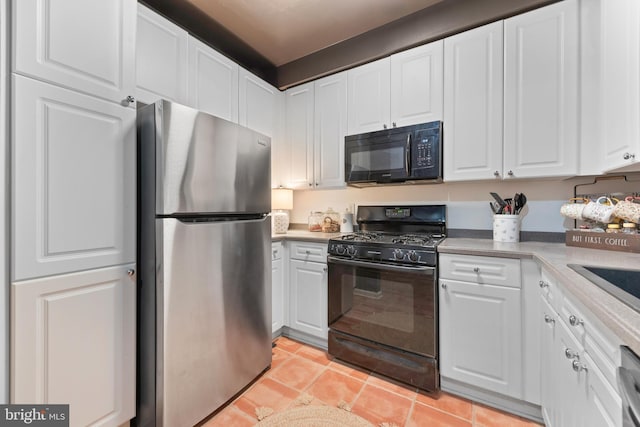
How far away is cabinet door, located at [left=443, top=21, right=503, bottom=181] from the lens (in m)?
1.73

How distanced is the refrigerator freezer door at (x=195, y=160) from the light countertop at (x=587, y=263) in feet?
4.19

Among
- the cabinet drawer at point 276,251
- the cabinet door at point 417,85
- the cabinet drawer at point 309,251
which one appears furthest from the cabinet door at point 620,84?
the cabinet drawer at point 276,251

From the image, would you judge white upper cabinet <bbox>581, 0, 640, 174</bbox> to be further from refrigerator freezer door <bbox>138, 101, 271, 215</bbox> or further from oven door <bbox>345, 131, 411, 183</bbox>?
refrigerator freezer door <bbox>138, 101, 271, 215</bbox>

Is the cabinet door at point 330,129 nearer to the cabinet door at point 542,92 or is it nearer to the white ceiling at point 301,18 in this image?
the white ceiling at point 301,18

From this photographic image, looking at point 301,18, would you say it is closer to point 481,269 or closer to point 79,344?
point 481,269

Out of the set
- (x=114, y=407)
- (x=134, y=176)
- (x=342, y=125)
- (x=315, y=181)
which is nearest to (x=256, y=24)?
(x=342, y=125)

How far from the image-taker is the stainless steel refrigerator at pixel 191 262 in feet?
4.16

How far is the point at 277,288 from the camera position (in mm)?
2266

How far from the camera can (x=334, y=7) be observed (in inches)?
77.0

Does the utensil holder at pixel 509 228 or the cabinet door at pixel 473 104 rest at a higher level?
the cabinet door at pixel 473 104

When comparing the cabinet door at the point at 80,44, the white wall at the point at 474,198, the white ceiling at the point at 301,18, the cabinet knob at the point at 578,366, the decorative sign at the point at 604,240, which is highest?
the white ceiling at the point at 301,18

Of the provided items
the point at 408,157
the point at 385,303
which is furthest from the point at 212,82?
the point at 385,303

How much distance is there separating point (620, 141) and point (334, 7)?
6.11 feet

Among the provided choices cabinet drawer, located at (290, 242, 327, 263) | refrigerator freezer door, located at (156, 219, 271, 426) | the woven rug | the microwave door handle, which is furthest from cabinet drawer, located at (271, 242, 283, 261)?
the microwave door handle
